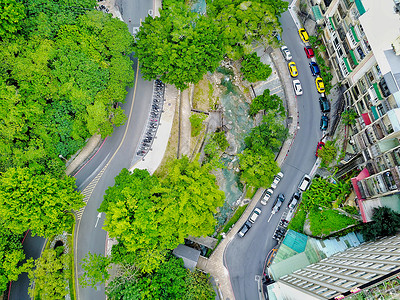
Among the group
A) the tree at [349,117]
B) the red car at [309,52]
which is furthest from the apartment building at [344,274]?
the red car at [309,52]

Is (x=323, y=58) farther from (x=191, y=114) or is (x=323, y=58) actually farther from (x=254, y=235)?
(x=254, y=235)

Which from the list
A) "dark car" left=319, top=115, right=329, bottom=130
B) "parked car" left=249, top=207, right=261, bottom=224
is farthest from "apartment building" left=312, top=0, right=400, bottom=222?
"parked car" left=249, top=207, right=261, bottom=224

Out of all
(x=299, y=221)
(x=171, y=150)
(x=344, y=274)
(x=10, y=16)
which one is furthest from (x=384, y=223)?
(x=10, y=16)

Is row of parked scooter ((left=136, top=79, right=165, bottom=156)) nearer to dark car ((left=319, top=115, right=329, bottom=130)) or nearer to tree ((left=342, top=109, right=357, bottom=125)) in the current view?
dark car ((left=319, top=115, right=329, bottom=130))

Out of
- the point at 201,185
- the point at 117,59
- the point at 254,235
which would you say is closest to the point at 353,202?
the point at 254,235

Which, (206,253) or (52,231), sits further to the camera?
(206,253)

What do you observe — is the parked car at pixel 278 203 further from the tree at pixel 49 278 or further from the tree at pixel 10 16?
the tree at pixel 10 16

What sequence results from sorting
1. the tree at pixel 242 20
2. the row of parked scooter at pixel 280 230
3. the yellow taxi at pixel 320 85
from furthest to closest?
the yellow taxi at pixel 320 85, the tree at pixel 242 20, the row of parked scooter at pixel 280 230
